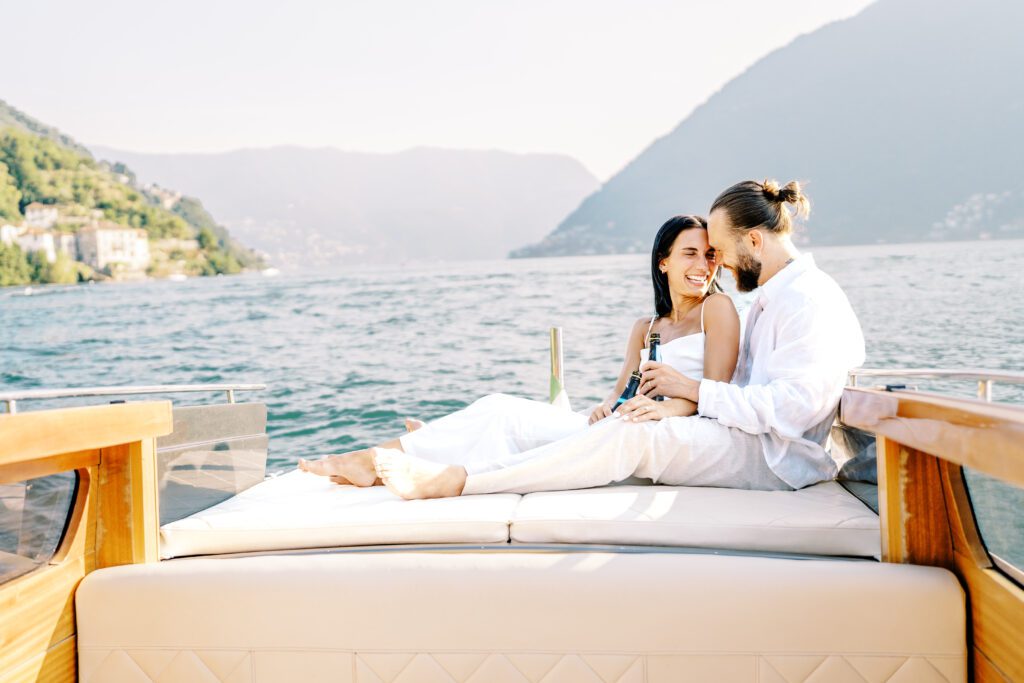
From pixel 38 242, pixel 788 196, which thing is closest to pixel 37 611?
pixel 788 196

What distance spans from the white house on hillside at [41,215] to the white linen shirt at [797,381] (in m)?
61.0

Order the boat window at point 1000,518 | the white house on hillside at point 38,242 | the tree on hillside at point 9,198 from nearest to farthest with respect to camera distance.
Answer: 1. the boat window at point 1000,518
2. the white house on hillside at point 38,242
3. the tree on hillside at point 9,198

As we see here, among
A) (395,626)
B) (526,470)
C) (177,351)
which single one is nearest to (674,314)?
(526,470)

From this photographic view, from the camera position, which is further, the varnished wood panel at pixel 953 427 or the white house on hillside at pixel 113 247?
the white house on hillside at pixel 113 247

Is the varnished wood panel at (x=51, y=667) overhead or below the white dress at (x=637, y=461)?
below

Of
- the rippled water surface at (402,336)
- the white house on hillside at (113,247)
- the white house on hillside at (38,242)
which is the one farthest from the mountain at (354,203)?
the rippled water surface at (402,336)

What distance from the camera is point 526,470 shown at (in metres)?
1.90

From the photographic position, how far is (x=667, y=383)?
6.59ft

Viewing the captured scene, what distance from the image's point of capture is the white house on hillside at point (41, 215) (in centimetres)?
5381

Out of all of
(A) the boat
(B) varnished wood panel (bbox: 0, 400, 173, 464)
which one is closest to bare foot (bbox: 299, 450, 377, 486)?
(A) the boat

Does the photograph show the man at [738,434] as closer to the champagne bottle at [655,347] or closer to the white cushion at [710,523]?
the white cushion at [710,523]

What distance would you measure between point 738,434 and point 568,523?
0.55m

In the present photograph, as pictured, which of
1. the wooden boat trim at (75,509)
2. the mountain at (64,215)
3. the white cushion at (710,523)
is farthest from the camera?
the mountain at (64,215)

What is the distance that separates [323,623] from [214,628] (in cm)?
20
